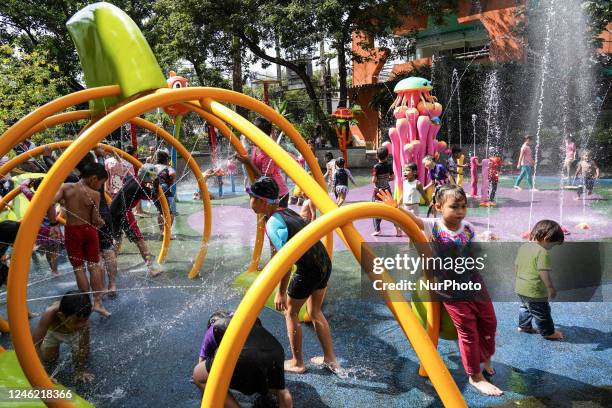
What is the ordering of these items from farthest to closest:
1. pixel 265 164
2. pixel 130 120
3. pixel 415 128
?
pixel 415 128 → pixel 265 164 → pixel 130 120

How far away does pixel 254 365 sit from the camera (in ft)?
8.68

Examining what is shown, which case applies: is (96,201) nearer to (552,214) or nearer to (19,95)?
(19,95)

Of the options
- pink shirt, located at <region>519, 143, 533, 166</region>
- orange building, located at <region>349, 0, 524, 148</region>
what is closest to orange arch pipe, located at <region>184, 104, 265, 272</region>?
pink shirt, located at <region>519, 143, 533, 166</region>

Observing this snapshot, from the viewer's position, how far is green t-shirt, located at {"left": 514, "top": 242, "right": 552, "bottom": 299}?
3.78m

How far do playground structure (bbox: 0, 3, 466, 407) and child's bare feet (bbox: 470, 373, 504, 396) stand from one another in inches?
17.0

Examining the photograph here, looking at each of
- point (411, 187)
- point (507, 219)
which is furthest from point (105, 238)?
point (507, 219)

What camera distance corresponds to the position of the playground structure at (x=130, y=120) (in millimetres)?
2080

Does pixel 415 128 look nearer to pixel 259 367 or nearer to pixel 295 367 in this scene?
pixel 295 367

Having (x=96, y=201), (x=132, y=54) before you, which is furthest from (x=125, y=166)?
(x=132, y=54)

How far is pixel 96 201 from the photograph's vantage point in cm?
478

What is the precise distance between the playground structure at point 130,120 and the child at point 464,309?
0.62 ft

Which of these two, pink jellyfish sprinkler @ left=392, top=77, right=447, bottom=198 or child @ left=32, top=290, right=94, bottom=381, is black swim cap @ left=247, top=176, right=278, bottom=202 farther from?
pink jellyfish sprinkler @ left=392, top=77, right=447, bottom=198

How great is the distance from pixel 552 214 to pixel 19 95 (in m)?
11.3

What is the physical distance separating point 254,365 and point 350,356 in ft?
4.76
